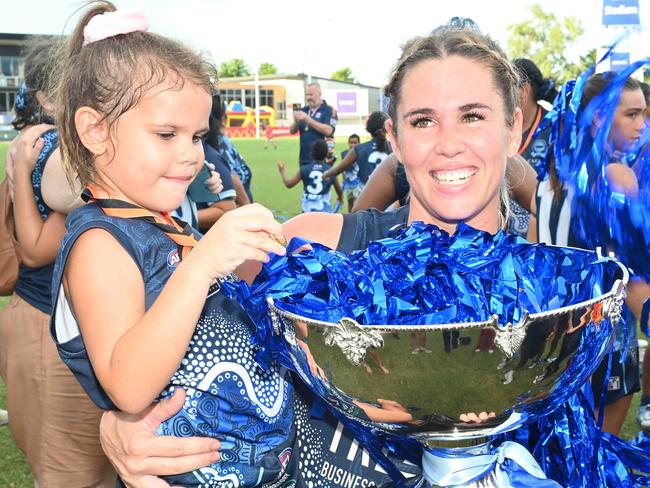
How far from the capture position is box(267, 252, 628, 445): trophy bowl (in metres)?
1.02

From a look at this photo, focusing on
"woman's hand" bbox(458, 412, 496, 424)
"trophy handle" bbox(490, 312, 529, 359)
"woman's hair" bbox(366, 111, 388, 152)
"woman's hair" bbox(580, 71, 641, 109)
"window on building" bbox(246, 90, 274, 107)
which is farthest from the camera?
"window on building" bbox(246, 90, 274, 107)

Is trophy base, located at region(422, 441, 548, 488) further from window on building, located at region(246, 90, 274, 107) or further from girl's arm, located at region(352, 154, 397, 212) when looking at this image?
window on building, located at region(246, 90, 274, 107)

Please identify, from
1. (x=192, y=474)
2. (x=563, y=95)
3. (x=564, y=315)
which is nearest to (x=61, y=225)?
(x=192, y=474)

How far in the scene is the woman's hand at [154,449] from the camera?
139 cm

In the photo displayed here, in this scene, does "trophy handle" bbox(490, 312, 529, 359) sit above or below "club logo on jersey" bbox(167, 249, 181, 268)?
below

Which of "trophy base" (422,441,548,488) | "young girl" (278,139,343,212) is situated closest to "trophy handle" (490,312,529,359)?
"trophy base" (422,441,548,488)

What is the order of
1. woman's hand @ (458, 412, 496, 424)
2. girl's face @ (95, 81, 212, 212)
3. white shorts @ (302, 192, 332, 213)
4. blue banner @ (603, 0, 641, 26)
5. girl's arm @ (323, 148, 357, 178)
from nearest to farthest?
1. woman's hand @ (458, 412, 496, 424)
2. girl's face @ (95, 81, 212, 212)
3. girl's arm @ (323, 148, 357, 178)
4. blue banner @ (603, 0, 641, 26)
5. white shorts @ (302, 192, 332, 213)

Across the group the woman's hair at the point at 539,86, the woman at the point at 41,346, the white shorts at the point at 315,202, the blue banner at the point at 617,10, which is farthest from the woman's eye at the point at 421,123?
the blue banner at the point at 617,10

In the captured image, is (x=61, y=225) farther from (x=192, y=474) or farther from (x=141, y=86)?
(x=192, y=474)

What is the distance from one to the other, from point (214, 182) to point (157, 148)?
2.49 m

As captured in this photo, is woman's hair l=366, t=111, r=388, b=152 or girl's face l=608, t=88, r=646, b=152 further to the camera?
woman's hair l=366, t=111, r=388, b=152

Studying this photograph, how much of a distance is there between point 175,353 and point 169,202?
378 mm

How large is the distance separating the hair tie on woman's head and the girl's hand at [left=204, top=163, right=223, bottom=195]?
2.22 meters

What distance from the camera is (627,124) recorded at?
1.73 meters
